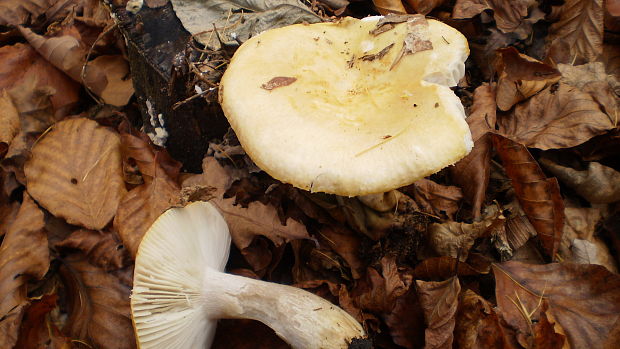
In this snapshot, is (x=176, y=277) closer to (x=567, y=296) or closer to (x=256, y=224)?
(x=256, y=224)

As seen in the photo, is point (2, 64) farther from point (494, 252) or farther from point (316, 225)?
point (494, 252)

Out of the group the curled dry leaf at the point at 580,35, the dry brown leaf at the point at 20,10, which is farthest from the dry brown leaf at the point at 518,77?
the dry brown leaf at the point at 20,10

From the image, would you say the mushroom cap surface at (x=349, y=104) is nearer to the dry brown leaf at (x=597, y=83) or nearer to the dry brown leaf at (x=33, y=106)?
the dry brown leaf at (x=597, y=83)

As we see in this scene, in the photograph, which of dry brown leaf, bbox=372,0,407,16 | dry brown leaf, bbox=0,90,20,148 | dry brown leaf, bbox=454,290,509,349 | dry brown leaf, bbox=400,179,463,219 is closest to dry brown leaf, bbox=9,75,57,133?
dry brown leaf, bbox=0,90,20,148

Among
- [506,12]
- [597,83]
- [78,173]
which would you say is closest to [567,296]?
[597,83]

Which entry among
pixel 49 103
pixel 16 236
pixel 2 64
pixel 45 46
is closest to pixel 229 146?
pixel 16 236
